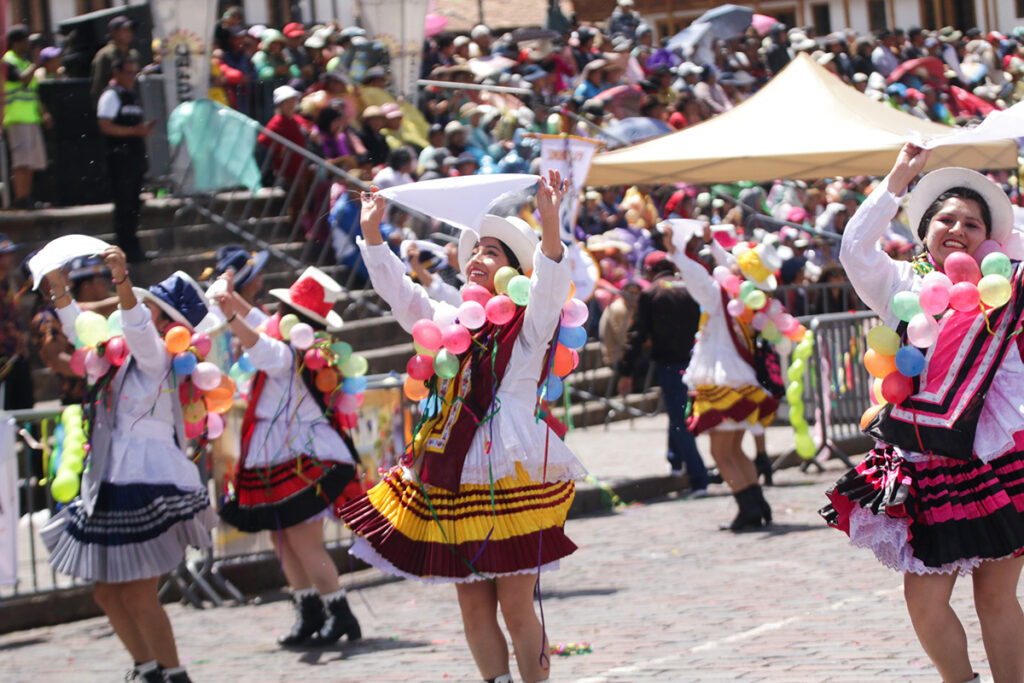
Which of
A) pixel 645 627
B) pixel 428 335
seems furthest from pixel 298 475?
pixel 428 335

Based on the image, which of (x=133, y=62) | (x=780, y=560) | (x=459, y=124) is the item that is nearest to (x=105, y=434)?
(x=780, y=560)

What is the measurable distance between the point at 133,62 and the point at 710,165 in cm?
572

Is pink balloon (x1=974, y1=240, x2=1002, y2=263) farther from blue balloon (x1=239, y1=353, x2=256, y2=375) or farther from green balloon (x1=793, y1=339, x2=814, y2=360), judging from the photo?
green balloon (x1=793, y1=339, x2=814, y2=360)

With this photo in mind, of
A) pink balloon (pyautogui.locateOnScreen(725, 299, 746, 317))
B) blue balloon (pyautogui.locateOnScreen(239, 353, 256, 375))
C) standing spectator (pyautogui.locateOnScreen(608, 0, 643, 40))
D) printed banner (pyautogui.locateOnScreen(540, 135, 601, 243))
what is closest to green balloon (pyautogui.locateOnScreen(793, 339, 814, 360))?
pink balloon (pyautogui.locateOnScreen(725, 299, 746, 317))

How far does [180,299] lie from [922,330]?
3471mm

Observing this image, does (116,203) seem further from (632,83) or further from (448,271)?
(632,83)

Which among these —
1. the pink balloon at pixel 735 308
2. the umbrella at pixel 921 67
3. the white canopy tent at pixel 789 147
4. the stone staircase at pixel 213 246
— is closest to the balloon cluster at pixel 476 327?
Answer: the pink balloon at pixel 735 308

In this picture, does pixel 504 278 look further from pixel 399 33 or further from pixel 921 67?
pixel 921 67

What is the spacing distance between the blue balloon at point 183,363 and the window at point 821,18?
35440 mm

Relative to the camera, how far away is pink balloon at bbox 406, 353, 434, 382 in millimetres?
5406

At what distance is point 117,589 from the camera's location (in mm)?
6242

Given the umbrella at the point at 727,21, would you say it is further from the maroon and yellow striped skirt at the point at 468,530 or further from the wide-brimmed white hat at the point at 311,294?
the maroon and yellow striped skirt at the point at 468,530

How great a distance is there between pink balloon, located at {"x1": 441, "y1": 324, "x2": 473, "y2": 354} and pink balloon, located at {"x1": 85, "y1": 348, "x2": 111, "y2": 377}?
1885 mm

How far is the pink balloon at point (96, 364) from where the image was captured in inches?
250
